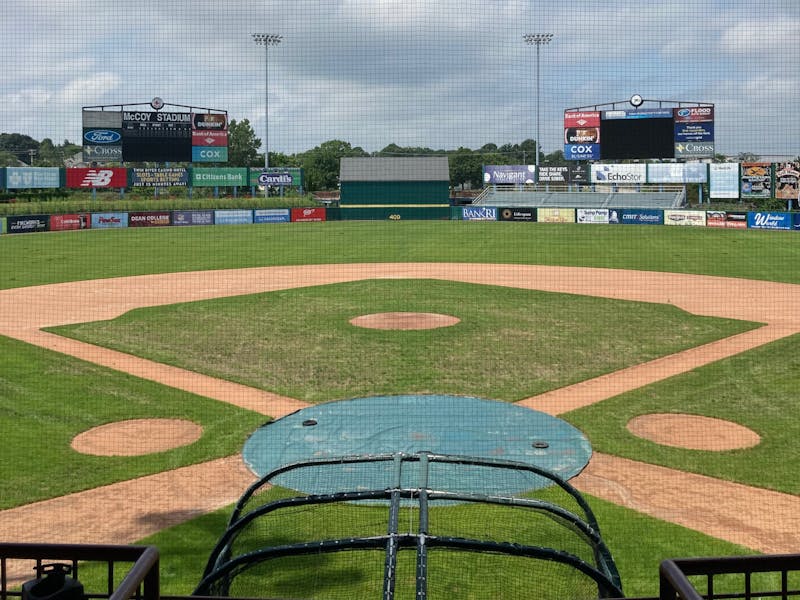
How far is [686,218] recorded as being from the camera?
42000 millimetres

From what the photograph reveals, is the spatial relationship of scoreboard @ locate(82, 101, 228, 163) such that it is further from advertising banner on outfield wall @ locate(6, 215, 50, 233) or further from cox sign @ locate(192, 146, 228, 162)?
advertising banner on outfield wall @ locate(6, 215, 50, 233)

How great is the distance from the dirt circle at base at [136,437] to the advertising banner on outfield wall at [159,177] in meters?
43.1

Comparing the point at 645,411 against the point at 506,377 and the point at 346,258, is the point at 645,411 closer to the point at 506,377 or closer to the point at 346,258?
the point at 506,377

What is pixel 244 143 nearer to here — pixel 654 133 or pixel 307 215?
pixel 307 215

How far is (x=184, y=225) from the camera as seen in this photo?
45875mm

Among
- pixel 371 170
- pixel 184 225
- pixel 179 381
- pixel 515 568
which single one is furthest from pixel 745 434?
pixel 371 170

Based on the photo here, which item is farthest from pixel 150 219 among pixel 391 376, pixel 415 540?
pixel 415 540

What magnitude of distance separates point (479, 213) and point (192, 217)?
17.0 m

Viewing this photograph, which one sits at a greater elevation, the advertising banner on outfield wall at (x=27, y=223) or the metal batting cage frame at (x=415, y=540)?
the advertising banner on outfield wall at (x=27, y=223)

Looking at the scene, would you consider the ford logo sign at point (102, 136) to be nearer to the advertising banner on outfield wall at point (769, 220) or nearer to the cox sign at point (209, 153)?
the cox sign at point (209, 153)

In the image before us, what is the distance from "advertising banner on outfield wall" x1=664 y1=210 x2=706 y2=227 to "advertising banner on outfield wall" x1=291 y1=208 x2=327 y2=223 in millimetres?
20509

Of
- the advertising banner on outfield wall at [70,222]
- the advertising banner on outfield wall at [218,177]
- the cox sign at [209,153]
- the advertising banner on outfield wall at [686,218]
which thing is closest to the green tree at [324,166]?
the advertising banner on outfield wall at [218,177]

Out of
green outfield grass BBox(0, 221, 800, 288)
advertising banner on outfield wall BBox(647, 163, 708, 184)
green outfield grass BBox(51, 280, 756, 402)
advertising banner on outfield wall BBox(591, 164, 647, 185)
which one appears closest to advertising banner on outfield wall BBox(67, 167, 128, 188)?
green outfield grass BBox(0, 221, 800, 288)

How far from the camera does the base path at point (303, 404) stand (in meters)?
6.86
